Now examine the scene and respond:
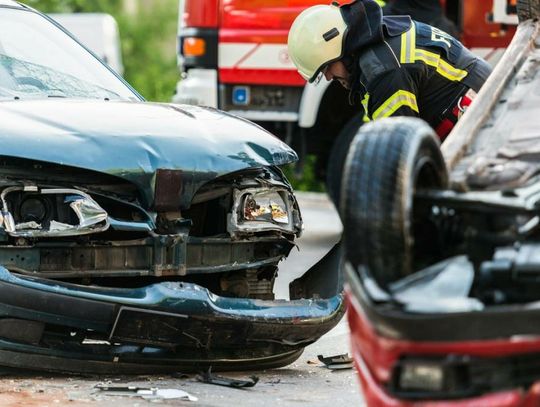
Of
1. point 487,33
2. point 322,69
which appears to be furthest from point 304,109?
point 322,69

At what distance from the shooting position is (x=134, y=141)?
5715 mm

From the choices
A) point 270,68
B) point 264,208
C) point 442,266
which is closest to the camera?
point 442,266

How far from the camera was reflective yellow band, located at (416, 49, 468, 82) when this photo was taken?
6.45 meters

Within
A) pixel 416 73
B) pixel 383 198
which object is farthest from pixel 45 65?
pixel 383 198

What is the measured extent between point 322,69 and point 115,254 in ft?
4.72

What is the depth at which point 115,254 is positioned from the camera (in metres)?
5.71

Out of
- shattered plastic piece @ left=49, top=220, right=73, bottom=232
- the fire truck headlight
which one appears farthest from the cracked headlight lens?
the fire truck headlight

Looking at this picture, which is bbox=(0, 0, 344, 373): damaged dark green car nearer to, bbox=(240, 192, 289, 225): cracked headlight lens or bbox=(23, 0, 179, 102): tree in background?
bbox=(240, 192, 289, 225): cracked headlight lens

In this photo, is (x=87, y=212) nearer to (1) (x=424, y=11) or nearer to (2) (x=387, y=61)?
(2) (x=387, y=61)

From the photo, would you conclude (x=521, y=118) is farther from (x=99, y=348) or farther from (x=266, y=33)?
(x=266, y=33)

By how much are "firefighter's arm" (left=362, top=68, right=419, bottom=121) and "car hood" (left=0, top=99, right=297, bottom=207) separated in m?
0.44

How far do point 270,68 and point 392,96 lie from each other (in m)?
4.68

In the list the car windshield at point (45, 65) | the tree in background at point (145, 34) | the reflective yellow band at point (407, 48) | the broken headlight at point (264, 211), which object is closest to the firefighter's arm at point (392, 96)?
the reflective yellow band at point (407, 48)

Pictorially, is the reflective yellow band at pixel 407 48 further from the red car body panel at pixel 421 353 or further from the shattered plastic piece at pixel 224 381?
the red car body panel at pixel 421 353
